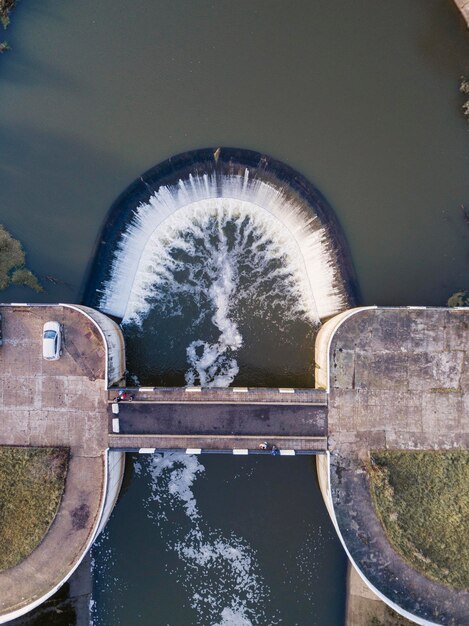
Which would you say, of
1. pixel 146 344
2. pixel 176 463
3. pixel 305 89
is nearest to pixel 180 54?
pixel 305 89

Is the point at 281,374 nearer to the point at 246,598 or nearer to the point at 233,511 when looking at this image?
the point at 233,511

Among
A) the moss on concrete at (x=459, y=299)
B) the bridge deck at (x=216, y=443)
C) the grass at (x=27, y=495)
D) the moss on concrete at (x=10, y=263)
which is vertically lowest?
the grass at (x=27, y=495)

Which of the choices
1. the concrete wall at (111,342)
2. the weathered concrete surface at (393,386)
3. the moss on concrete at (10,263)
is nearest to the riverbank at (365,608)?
the weathered concrete surface at (393,386)

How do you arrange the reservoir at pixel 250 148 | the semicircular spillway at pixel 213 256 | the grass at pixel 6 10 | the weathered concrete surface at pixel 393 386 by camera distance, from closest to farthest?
1. the weathered concrete surface at pixel 393 386
2. the grass at pixel 6 10
3. the reservoir at pixel 250 148
4. the semicircular spillway at pixel 213 256

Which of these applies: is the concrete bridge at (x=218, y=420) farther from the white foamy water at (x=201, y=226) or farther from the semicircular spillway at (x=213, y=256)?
the white foamy water at (x=201, y=226)

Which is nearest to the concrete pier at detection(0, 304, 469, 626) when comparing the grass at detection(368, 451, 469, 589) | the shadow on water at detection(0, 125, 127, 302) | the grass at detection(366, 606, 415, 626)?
the grass at detection(368, 451, 469, 589)
